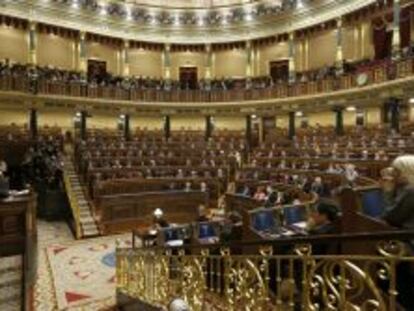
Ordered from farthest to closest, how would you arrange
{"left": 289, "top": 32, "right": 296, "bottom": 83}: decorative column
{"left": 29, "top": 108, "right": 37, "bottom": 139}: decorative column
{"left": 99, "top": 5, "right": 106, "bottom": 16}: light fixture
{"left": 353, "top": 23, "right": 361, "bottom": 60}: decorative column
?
1. {"left": 99, "top": 5, "right": 106, "bottom": 16}: light fixture
2. {"left": 289, "top": 32, "right": 296, "bottom": 83}: decorative column
3. {"left": 353, "top": 23, "right": 361, "bottom": 60}: decorative column
4. {"left": 29, "top": 108, "right": 37, "bottom": 139}: decorative column

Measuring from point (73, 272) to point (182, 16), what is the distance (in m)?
18.9

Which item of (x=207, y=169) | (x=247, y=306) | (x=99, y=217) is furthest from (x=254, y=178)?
(x=247, y=306)

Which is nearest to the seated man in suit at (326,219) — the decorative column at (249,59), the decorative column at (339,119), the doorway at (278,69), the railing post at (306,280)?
the railing post at (306,280)

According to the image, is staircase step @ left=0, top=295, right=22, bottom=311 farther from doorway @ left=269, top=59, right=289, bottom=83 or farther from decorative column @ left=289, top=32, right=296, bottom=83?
doorway @ left=269, top=59, right=289, bottom=83

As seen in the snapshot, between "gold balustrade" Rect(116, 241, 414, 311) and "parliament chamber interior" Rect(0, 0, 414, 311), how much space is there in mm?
16

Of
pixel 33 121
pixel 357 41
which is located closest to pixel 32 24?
pixel 33 121

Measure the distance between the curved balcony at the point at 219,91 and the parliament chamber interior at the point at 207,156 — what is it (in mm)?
70

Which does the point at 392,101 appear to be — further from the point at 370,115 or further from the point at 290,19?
the point at 290,19

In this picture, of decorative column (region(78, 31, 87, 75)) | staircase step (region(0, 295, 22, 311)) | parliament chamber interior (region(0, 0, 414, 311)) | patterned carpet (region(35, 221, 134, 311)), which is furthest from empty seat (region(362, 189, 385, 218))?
decorative column (region(78, 31, 87, 75))

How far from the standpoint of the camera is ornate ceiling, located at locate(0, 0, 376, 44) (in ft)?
64.9

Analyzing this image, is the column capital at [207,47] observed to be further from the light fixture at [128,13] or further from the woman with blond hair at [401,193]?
the woman with blond hair at [401,193]

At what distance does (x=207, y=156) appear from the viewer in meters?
16.5

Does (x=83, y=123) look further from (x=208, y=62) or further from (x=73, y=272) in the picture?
(x=73, y=272)

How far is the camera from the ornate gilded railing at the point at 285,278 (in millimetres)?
1714
